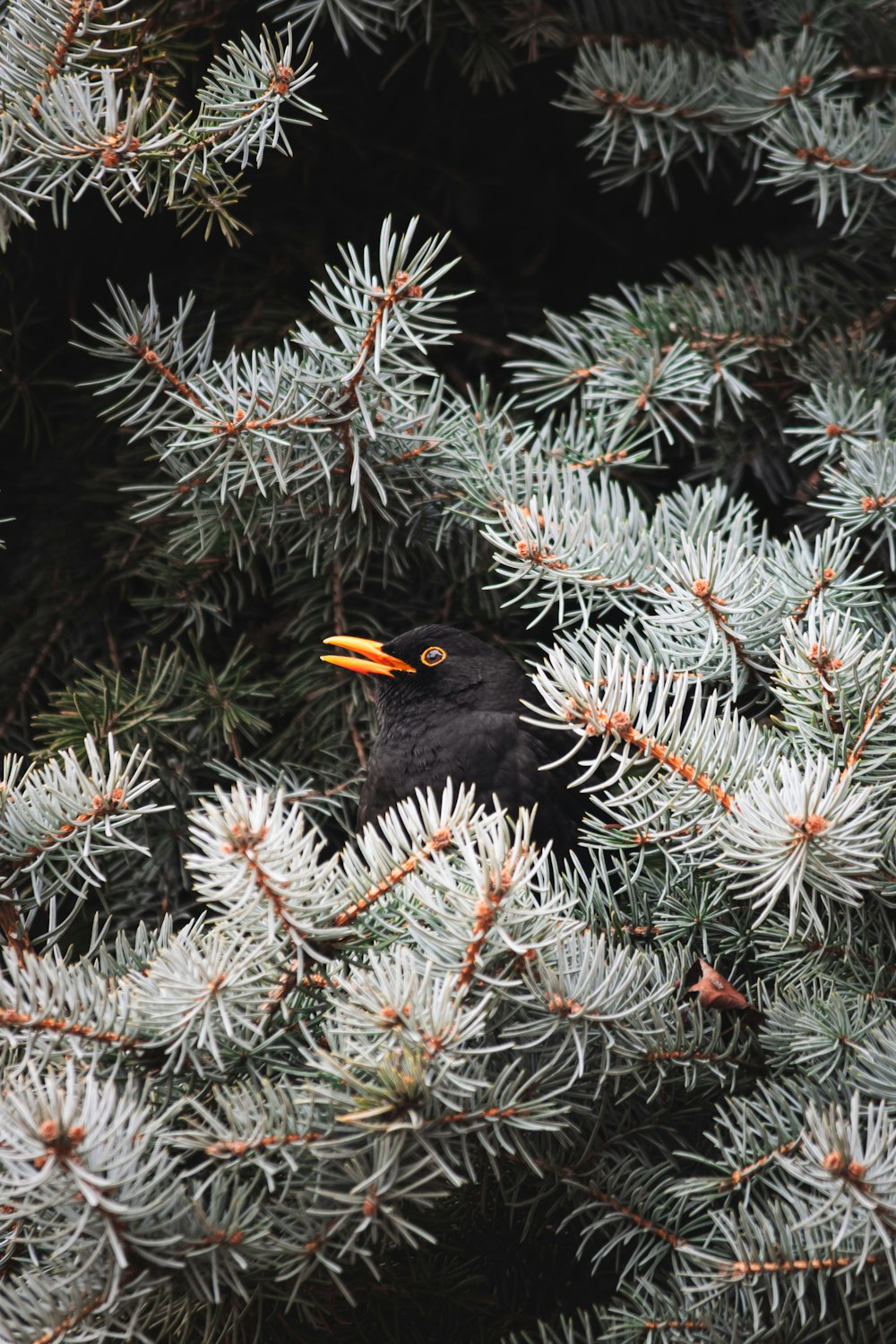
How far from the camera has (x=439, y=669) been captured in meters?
1.76

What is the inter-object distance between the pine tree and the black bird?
2.0 inches

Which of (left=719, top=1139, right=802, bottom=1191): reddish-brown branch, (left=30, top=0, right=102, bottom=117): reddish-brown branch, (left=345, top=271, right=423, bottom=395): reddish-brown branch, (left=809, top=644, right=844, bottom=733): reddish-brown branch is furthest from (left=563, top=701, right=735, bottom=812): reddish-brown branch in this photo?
(left=30, top=0, right=102, bottom=117): reddish-brown branch

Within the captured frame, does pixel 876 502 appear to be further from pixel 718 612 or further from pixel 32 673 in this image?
pixel 32 673

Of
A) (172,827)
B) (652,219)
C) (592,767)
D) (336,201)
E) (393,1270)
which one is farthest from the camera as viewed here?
(652,219)

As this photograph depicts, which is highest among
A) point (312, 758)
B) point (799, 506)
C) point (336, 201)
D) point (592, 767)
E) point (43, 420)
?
point (336, 201)

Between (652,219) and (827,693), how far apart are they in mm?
1271

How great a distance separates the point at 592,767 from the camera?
957mm

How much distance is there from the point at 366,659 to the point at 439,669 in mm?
135

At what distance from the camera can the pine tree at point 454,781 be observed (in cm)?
79

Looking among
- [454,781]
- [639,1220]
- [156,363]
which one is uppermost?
[156,363]

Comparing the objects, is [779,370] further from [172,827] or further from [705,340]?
[172,827]

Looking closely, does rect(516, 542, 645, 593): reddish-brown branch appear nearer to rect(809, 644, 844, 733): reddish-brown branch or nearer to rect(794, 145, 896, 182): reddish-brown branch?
rect(809, 644, 844, 733): reddish-brown branch

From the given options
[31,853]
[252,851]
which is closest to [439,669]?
[31,853]

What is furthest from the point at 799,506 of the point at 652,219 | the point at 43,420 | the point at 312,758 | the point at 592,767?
the point at 43,420
